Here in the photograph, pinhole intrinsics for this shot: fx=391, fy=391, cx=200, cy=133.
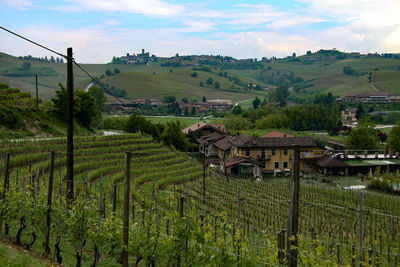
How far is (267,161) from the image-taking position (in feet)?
143

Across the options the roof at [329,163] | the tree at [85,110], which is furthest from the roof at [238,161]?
the tree at [85,110]

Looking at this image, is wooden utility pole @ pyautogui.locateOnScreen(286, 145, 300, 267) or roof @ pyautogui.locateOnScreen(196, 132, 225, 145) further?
roof @ pyautogui.locateOnScreen(196, 132, 225, 145)

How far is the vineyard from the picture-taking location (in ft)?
29.3

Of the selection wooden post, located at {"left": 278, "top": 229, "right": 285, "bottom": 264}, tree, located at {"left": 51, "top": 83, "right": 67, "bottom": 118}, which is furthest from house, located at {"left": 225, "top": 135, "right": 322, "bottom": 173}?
wooden post, located at {"left": 278, "top": 229, "right": 285, "bottom": 264}

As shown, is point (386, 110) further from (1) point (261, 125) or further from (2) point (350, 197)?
(2) point (350, 197)

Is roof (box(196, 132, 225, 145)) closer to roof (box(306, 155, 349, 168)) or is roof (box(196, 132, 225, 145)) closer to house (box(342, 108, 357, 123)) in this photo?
roof (box(306, 155, 349, 168))

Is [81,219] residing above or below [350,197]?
above

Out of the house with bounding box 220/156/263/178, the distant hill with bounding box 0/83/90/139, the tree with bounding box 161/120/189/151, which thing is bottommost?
the house with bounding box 220/156/263/178

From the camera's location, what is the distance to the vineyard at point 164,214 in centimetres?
893

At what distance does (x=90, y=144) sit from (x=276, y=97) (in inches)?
4567

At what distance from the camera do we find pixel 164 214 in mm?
16312

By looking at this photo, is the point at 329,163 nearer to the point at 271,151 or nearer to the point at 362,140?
the point at 271,151

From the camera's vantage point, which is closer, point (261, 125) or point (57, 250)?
point (57, 250)

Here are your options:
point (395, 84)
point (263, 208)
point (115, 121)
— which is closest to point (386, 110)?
point (395, 84)
